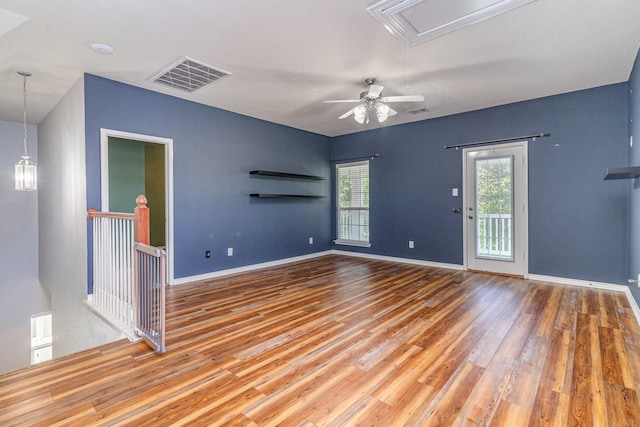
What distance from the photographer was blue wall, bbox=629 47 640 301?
10.3 feet

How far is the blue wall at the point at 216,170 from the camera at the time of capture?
3781 millimetres

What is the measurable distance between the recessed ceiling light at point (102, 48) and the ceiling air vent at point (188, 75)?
21.8 inches

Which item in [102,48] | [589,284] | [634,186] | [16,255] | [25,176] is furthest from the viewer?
[16,255]

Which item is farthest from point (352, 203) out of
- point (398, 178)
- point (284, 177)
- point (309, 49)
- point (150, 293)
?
point (150, 293)

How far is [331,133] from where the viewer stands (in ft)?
21.9

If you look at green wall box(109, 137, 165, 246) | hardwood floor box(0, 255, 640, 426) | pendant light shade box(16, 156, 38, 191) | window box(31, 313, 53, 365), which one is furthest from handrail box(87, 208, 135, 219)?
window box(31, 313, 53, 365)

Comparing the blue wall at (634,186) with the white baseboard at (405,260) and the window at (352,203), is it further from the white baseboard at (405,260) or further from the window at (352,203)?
the window at (352,203)

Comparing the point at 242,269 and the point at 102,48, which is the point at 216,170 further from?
the point at 102,48

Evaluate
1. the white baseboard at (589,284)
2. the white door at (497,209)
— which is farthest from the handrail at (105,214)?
the white baseboard at (589,284)

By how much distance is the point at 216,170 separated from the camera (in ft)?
15.9

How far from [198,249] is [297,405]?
339 centimetres

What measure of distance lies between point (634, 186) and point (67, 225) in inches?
270

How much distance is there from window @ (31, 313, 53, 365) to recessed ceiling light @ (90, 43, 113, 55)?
5.53 meters

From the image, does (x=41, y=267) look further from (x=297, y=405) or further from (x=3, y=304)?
(x=297, y=405)
